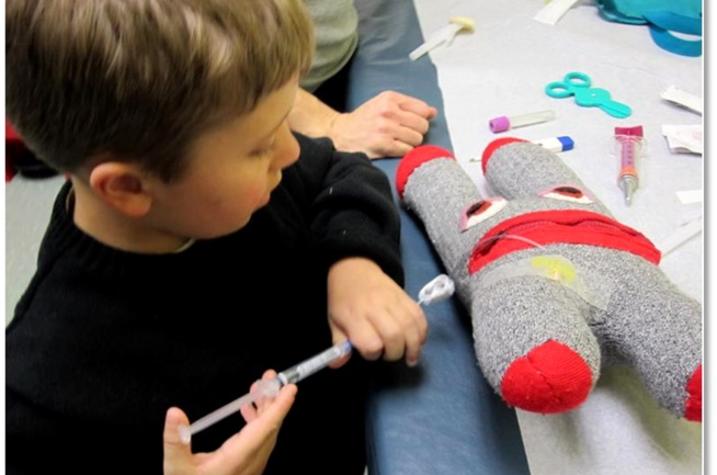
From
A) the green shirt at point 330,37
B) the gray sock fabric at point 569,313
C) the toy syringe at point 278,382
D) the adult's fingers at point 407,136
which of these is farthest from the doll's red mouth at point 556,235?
the green shirt at point 330,37

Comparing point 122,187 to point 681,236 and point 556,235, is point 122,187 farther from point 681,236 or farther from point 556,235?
point 681,236

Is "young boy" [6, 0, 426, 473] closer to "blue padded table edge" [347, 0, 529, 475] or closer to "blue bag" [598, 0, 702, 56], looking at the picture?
"blue padded table edge" [347, 0, 529, 475]

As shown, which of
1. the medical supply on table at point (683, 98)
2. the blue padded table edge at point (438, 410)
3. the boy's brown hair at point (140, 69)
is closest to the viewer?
the boy's brown hair at point (140, 69)

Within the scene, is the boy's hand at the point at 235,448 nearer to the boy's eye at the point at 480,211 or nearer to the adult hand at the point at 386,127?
the boy's eye at the point at 480,211

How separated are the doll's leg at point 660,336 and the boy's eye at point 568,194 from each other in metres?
0.10

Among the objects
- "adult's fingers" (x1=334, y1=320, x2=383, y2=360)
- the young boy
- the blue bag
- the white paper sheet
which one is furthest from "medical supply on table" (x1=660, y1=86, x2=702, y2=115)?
"adult's fingers" (x1=334, y1=320, x2=383, y2=360)

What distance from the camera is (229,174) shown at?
19.4 inches

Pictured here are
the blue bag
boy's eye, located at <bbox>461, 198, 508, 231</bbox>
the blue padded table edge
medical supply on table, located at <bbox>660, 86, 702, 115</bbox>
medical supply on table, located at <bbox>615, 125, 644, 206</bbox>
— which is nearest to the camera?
A: the blue padded table edge

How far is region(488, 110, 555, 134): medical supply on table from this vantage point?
827 mm

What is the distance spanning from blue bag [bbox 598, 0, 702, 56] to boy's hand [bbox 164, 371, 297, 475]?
0.71 meters

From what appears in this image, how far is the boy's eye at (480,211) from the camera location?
63cm

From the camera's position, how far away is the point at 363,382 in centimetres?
61

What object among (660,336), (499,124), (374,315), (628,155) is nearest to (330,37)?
(499,124)

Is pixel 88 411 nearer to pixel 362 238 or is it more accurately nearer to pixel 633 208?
pixel 362 238
